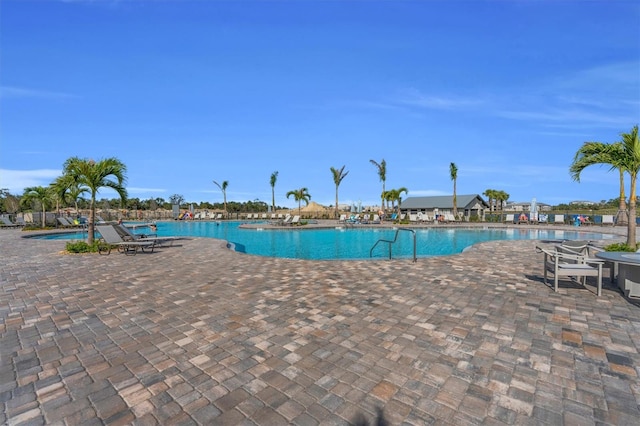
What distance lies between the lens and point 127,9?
32.3 ft

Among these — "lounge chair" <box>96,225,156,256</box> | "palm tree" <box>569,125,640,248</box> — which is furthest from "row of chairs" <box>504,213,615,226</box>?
"lounge chair" <box>96,225,156,256</box>

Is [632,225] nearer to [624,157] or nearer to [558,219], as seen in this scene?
[624,157]

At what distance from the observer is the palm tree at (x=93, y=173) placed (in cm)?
1076

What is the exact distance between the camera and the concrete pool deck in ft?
7.47

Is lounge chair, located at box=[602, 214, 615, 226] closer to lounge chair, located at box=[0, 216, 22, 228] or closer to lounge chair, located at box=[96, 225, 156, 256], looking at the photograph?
lounge chair, located at box=[96, 225, 156, 256]

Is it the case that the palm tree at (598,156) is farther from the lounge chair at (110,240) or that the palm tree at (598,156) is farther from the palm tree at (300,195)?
the palm tree at (300,195)

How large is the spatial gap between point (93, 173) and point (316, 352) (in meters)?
11.3

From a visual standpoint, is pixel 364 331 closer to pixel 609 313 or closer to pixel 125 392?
pixel 125 392

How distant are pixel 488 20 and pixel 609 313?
437 inches

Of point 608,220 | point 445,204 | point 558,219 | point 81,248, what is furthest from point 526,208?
point 81,248

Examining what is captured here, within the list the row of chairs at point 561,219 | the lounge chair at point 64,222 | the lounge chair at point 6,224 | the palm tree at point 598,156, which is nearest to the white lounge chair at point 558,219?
the row of chairs at point 561,219

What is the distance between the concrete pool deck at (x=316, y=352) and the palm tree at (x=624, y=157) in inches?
195

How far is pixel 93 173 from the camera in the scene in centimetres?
1088

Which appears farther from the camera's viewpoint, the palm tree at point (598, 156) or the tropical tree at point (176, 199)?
the tropical tree at point (176, 199)
